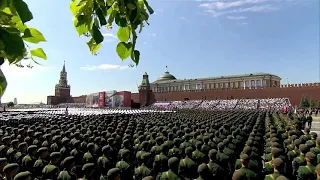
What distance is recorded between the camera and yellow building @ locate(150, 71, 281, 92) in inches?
2223

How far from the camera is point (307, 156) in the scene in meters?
4.72

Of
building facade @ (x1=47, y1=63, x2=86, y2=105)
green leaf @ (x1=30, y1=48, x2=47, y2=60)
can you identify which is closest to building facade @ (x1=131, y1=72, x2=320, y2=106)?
building facade @ (x1=47, y1=63, x2=86, y2=105)

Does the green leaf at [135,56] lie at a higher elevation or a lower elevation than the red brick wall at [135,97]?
lower

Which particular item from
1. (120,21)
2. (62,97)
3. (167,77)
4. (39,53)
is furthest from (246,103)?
(62,97)

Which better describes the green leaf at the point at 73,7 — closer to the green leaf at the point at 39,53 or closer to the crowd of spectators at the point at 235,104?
the green leaf at the point at 39,53

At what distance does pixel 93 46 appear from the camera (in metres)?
1.30

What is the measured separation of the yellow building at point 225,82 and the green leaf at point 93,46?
5076 centimetres

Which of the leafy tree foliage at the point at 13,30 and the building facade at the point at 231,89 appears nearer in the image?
the leafy tree foliage at the point at 13,30

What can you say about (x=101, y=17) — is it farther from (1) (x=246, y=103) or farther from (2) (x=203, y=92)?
(2) (x=203, y=92)

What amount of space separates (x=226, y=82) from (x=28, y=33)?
62.1 m

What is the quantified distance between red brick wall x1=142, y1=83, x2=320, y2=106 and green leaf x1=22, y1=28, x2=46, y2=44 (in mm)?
44858

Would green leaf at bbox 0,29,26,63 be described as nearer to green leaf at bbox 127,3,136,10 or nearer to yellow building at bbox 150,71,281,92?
green leaf at bbox 127,3,136,10

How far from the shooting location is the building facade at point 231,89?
139ft

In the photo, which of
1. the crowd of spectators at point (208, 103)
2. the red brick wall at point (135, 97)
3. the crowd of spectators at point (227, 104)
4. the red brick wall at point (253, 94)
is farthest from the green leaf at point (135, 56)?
the red brick wall at point (135, 97)
